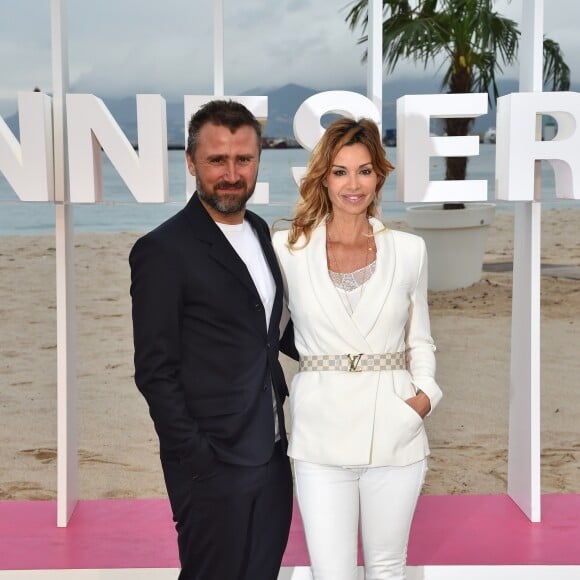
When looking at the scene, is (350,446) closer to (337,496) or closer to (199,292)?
(337,496)

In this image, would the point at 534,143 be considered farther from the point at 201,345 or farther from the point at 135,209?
the point at 135,209

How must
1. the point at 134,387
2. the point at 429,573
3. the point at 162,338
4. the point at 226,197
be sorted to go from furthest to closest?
the point at 134,387
the point at 429,573
the point at 226,197
the point at 162,338

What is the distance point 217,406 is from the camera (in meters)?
2.35

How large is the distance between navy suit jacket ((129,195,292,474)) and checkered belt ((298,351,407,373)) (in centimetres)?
13

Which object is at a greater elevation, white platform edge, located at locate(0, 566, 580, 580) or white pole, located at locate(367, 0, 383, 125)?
white pole, located at locate(367, 0, 383, 125)

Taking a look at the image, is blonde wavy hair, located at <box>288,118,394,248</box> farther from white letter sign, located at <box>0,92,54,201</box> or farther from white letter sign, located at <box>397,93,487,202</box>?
white letter sign, located at <box>0,92,54,201</box>

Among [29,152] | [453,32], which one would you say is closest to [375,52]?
[29,152]

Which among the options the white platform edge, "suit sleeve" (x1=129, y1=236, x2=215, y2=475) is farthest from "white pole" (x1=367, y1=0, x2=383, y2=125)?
the white platform edge

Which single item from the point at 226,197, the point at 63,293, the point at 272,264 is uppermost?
the point at 226,197

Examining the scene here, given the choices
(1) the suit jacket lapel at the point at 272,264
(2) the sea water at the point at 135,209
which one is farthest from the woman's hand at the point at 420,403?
(2) the sea water at the point at 135,209

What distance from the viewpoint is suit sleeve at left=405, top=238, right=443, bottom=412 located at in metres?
2.54

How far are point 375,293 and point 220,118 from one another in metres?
0.61

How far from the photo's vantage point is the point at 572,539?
140 inches

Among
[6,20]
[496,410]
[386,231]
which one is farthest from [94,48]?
[386,231]
